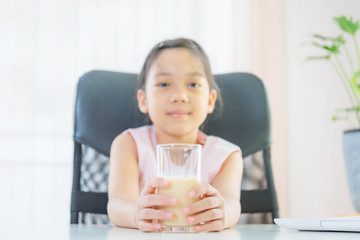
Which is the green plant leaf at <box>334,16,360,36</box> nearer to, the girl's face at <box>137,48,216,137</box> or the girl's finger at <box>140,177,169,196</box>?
the girl's face at <box>137,48,216,137</box>

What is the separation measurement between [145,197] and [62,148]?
1.94 m

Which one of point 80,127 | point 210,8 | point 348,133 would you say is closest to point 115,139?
point 80,127

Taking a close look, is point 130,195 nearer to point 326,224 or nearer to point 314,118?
point 326,224

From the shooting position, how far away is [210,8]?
302 cm

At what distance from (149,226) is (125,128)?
0.68 meters

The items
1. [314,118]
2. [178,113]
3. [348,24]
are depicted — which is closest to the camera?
[178,113]

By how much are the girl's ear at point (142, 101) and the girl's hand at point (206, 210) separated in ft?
1.93

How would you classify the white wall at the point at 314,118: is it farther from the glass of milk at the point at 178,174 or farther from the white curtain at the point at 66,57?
the glass of milk at the point at 178,174

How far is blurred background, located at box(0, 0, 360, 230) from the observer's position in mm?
2623

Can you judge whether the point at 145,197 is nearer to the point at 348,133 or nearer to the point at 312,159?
the point at 348,133


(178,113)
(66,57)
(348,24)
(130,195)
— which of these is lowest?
(130,195)

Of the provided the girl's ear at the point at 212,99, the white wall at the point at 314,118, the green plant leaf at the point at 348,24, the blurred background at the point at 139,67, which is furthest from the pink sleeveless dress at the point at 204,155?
the white wall at the point at 314,118

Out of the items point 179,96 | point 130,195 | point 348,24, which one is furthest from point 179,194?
point 348,24

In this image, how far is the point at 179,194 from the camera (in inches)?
31.9
